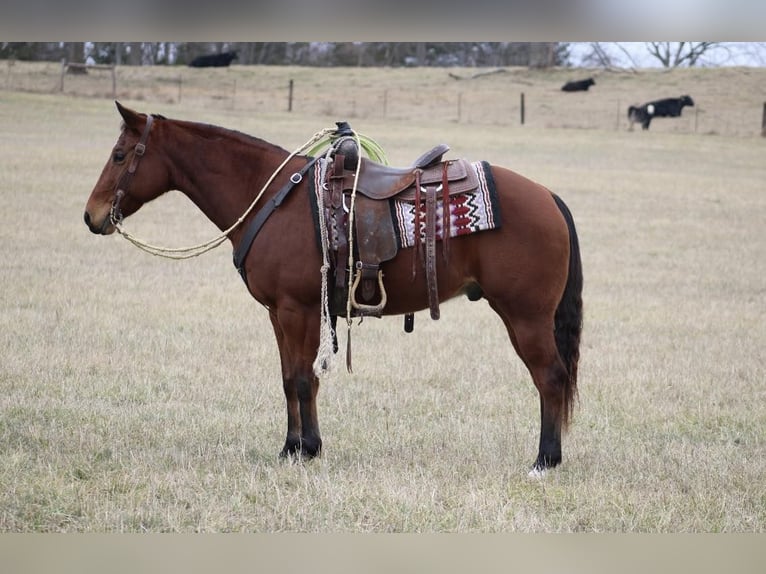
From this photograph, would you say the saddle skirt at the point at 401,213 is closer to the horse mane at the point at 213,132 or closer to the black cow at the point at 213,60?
the horse mane at the point at 213,132

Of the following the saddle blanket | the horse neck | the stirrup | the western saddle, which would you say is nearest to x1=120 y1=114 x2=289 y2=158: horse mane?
the horse neck

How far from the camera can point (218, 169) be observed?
225 inches

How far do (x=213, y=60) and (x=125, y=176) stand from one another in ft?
127

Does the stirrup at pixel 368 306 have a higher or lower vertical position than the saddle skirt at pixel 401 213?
lower

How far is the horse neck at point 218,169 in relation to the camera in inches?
225

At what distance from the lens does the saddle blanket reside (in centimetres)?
531

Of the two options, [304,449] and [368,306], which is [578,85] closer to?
[368,306]

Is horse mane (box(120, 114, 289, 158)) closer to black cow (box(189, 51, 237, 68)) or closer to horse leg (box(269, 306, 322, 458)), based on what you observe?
horse leg (box(269, 306, 322, 458))

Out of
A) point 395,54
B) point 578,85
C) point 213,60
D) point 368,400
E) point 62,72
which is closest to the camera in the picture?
point 368,400

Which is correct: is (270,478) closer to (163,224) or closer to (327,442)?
(327,442)

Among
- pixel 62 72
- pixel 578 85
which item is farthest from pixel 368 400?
pixel 578 85

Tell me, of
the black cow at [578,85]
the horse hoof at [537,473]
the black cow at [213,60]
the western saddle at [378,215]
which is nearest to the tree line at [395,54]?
the black cow at [213,60]

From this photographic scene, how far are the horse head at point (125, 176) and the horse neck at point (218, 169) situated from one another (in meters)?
0.16

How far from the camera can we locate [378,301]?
18.2 feet
